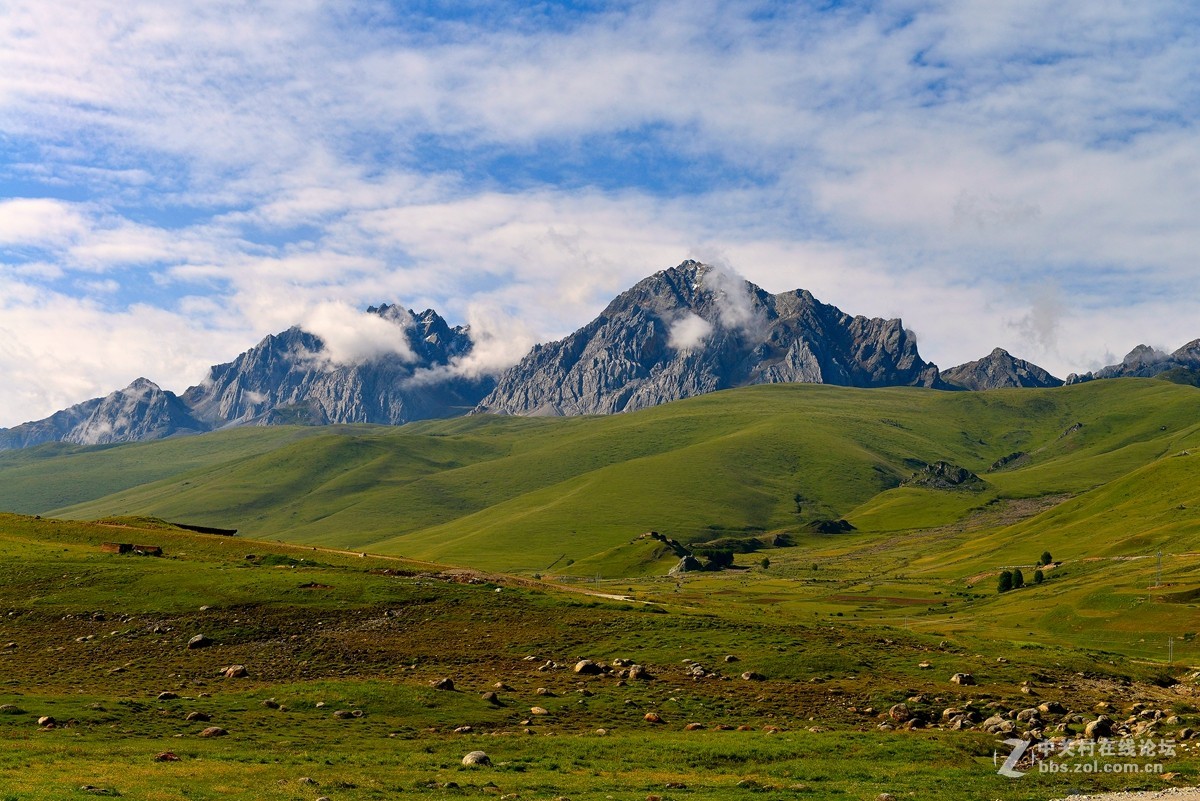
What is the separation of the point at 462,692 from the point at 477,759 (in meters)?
11.7

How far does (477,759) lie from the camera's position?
108ft

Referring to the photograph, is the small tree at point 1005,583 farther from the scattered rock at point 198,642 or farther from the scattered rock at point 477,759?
the scattered rock at point 477,759

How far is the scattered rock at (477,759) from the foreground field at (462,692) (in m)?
0.50

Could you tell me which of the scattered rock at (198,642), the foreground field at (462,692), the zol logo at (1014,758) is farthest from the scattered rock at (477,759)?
the scattered rock at (198,642)

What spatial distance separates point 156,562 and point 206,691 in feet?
102

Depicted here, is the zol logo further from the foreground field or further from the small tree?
the small tree

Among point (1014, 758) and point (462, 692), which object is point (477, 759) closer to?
point (462, 692)

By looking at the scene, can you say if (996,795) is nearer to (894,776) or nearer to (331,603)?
(894,776)

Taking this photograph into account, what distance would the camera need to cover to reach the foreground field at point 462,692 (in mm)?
30297

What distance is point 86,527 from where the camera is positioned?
88.9m

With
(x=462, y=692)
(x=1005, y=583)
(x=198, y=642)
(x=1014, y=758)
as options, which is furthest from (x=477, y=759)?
(x=1005, y=583)

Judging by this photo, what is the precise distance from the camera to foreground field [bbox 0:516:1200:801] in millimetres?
30297

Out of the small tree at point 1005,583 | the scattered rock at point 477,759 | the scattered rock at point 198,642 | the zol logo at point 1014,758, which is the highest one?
the scattered rock at point 198,642

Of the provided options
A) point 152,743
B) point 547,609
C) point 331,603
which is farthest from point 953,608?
point 152,743
